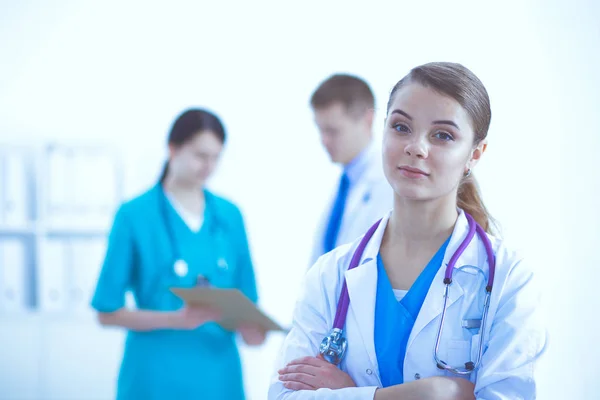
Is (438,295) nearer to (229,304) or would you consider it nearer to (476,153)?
(476,153)

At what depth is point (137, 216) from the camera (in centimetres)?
201

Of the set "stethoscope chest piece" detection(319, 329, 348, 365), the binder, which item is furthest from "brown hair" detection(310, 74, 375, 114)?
the binder

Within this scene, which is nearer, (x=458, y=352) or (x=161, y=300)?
(x=458, y=352)

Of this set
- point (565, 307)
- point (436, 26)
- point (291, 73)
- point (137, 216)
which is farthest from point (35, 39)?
point (565, 307)

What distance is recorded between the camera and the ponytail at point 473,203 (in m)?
1.31

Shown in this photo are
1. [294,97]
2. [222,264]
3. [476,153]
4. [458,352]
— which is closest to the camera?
[458,352]

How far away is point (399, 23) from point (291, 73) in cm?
61

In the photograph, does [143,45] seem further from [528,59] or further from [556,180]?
[556,180]

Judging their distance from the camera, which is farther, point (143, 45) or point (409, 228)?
point (143, 45)

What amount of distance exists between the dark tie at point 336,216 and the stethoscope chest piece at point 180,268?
48cm

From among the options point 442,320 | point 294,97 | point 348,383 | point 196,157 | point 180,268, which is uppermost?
point 294,97

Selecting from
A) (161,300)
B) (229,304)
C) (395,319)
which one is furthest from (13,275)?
(395,319)

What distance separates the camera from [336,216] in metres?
2.01

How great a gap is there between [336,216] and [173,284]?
0.59 meters
